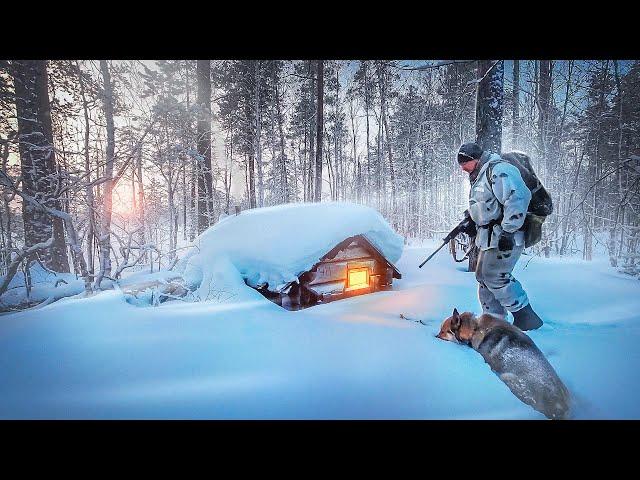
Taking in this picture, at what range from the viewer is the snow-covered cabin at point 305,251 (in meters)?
2.85

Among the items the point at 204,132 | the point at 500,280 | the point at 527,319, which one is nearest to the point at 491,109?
the point at 500,280

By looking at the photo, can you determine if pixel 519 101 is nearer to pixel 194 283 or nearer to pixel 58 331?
pixel 194 283

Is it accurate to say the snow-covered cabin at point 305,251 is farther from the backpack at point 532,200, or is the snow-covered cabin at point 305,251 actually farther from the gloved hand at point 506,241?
the backpack at point 532,200

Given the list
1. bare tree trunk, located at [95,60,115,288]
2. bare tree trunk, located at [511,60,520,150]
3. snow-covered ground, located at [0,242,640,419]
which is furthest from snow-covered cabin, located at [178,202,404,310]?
bare tree trunk, located at [511,60,520,150]

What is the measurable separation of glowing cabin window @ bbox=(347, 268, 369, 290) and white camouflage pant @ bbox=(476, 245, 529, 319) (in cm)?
143

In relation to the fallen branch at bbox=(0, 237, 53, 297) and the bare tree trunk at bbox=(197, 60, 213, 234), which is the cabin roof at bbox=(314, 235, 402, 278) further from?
the fallen branch at bbox=(0, 237, 53, 297)

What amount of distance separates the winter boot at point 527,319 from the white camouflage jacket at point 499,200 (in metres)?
0.65

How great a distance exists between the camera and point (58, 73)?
9.89 ft

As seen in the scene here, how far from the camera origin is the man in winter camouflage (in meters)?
1.91

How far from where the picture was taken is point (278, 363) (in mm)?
1737

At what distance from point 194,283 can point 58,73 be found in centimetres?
315

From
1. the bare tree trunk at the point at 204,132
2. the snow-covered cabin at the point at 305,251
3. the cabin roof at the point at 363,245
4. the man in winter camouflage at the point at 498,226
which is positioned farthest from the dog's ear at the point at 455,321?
the bare tree trunk at the point at 204,132

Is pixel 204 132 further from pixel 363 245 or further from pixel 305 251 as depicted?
pixel 363 245
